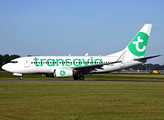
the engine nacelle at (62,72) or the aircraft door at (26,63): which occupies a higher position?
the aircraft door at (26,63)

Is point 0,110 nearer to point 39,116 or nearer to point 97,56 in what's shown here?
point 39,116

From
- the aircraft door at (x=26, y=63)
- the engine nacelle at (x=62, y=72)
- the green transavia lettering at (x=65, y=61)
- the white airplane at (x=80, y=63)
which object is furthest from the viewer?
the green transavia lettering at (x=65, y=61)

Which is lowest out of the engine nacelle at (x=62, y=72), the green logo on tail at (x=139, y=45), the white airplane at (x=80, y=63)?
the engine nacelle at (x=62, y=72)

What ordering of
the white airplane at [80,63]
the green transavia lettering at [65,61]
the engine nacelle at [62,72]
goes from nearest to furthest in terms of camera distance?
the engine nacelle at [62,72] → the white airplane at [80,63] → the green transavia lettering at [65,61]

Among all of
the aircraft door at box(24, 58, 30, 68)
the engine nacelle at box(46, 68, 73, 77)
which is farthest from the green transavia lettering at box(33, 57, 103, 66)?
the engine nacelle at box(46, 68, 73, 77)

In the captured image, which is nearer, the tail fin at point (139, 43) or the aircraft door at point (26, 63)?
the aircraft door at point (26, 63)

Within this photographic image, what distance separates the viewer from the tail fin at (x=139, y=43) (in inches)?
1702

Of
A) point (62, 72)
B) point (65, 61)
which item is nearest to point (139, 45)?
point (65, 61)

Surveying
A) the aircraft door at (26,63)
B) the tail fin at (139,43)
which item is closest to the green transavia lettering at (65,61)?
the aircraft door at (26,63)

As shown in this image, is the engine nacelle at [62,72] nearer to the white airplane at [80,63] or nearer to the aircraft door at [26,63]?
the white airplane at [80,63]

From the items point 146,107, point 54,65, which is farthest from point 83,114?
point 54,65

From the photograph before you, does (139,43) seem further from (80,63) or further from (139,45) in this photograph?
(80,63)

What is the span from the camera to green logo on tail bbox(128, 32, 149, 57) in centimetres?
4325

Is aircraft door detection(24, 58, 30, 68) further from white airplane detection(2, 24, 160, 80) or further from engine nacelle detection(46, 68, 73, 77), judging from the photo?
engine nacelle detection(46, 68, 73, 77)
